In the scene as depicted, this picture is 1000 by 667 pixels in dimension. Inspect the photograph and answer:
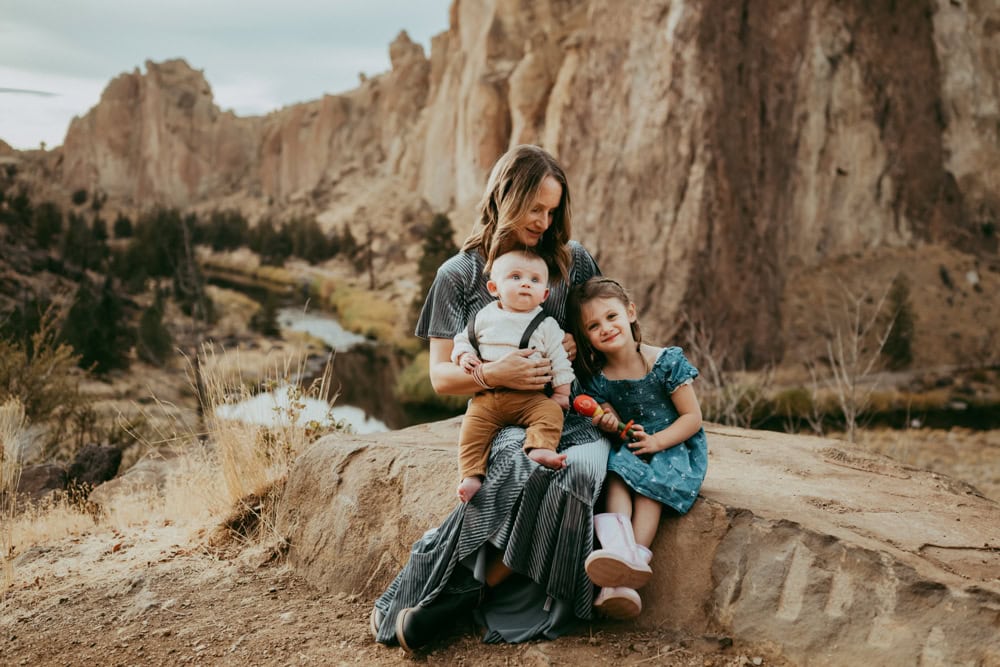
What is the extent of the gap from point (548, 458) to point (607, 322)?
669 millimetres

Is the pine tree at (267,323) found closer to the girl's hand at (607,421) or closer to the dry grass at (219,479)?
the dry grass at (219,479)

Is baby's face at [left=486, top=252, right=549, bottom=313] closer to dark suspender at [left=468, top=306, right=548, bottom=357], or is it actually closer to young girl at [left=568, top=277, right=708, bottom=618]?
dark suspender at [left=468, top=306, right=548, bottom=357]

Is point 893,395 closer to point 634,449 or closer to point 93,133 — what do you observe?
point 634,449

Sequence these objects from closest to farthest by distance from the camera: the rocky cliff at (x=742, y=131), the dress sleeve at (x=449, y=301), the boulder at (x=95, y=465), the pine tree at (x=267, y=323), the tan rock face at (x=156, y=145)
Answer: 1. the dress sleeve at (x=449, y=301)
2. the boulder at (x=95, y=465)
3. the rocky cliff at (x=742, y=131)
4. the pine tree at (x=267, y=323)
5. the tan rock face at (x=156, y=145)

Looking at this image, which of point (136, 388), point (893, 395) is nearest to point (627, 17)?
point (893, 395)

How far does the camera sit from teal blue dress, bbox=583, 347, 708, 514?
10.3 feet

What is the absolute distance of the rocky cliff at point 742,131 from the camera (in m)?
22.2

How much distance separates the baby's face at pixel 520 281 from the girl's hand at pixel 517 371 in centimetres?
23

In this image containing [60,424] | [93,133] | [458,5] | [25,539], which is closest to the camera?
[25,539]

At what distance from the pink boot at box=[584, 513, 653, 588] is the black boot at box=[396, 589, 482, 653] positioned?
631 mm

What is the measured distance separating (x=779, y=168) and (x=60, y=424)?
852 inches

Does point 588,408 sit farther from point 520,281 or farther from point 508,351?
point 520,281

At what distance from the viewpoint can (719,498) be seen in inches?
132

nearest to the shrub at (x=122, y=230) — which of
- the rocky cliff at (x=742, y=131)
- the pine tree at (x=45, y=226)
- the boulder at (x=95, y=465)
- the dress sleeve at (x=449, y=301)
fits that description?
the pine tree at (x=45, y=226)
